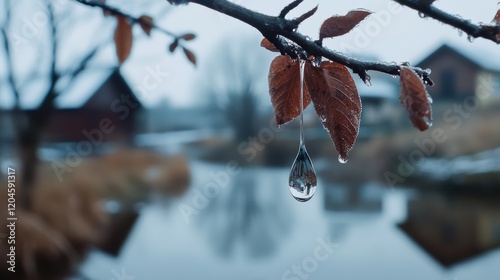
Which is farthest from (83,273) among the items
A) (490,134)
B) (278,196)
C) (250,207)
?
(490,134)

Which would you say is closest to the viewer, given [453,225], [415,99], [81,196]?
[415,99]

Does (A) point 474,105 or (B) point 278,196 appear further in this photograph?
(B) point 278,196

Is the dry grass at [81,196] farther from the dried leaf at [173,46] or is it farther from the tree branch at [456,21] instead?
the tree branch at [456,21]

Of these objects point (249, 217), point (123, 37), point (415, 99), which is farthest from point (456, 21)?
point (249, 217)

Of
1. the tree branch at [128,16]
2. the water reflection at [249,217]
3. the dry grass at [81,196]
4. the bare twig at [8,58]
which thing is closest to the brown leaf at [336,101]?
the tree branch at [128,16]

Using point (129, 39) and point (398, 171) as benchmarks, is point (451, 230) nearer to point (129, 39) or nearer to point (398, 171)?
point (398, 171)

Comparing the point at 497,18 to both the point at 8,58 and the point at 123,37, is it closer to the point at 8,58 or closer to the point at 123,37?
the point at 123,37
